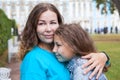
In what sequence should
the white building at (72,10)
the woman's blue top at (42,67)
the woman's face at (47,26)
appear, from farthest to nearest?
the white building at (72,10)
the woman's face at (47,26)
the woman's blue top at (42,67)

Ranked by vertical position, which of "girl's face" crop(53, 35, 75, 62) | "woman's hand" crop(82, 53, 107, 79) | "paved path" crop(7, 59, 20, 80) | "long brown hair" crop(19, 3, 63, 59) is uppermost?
"long brown hair" crop(19, 3, 63, 59)

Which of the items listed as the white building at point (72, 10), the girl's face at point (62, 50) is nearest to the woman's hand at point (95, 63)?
the girl's face at point (62, 50)

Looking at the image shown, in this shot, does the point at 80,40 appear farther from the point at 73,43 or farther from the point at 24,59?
the point at 24,59

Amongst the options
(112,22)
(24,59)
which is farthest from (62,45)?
(112,22)

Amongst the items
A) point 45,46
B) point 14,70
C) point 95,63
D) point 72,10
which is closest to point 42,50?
point 45,46

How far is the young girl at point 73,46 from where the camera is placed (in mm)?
3080

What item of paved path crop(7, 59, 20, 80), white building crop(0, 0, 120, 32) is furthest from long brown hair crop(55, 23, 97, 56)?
white building crop(0, 0, 120, 32)

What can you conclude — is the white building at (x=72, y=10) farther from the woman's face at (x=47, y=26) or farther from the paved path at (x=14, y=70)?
the woman's face at (x=47, y=26)

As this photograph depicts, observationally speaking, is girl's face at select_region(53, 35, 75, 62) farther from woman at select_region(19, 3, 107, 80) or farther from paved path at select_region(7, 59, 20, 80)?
paved path at select_region(7, 59, 20, 80)

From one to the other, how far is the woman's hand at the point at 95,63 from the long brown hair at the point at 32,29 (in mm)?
344

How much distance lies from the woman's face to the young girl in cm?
5

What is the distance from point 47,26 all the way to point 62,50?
197 millimetres

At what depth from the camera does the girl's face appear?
3115 mm

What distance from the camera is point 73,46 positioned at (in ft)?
10.2
